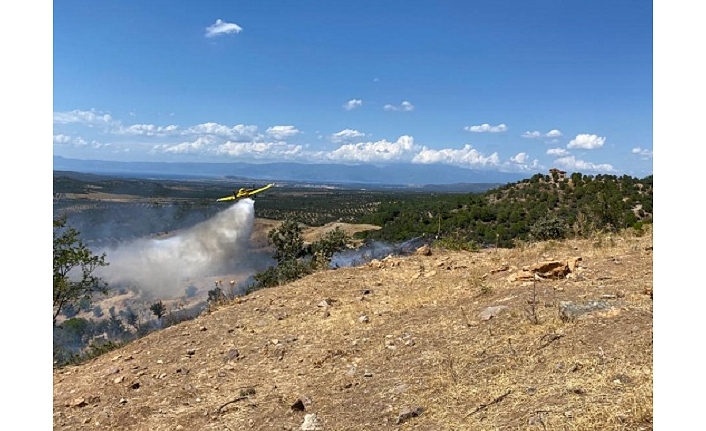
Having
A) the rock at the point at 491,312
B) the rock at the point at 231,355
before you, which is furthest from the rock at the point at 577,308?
the rock at the point at 231,355

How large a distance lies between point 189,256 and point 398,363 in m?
53.1

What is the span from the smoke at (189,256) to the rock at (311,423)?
153 ft

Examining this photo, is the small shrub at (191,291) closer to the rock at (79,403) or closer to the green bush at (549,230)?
the green bush at (549,230)

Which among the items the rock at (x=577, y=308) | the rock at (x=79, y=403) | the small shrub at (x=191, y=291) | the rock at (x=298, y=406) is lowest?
the small shrub at (x=191, y=291)

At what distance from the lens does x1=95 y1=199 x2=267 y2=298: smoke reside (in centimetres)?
5147

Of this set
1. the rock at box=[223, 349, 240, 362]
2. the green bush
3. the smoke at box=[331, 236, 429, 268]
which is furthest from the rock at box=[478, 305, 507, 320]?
the green bush

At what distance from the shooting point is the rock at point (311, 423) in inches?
172

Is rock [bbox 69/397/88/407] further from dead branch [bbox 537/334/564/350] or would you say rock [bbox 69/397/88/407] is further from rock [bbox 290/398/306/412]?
dead branch [bbox 537/334/564/350]

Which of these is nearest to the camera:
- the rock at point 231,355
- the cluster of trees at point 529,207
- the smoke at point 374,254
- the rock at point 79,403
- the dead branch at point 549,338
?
the dead branch at point 549,338

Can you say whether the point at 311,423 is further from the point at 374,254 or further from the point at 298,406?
the point at 374,254

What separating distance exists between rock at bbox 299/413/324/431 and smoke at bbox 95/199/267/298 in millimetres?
46695

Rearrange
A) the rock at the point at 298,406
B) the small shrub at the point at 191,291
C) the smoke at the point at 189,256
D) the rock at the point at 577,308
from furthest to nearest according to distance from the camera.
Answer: the smoke at the point at 189,256 < the small shrub at the point at 191,291 < the rock at the point at 577,308 < the rock at the point at 298,406

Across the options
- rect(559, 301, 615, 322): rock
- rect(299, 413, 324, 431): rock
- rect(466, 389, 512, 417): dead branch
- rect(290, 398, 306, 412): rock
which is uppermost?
rect(559, 301, 615, 322): rock
